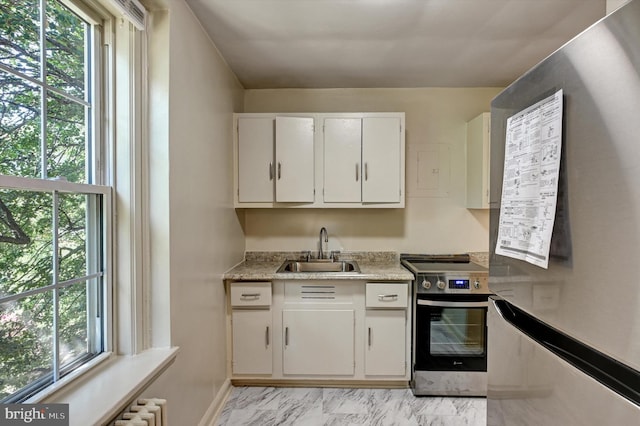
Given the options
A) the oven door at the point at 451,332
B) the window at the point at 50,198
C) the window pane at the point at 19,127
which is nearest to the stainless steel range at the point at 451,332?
the oven door at the point at 451,332

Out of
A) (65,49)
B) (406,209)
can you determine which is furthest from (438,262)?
(65,49)

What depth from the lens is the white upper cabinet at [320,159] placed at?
2.64m

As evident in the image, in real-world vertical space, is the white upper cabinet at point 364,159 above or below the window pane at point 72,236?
above

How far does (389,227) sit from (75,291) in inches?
93.5

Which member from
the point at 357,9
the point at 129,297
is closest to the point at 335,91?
the point at 357,9

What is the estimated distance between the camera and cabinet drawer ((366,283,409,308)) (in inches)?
94.1

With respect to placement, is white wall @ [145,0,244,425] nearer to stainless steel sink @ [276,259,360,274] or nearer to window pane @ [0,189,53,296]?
window pane @ [0,189,53,296]

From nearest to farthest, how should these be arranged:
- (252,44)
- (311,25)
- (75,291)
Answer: (75,291) → (311,25) → (252,44)

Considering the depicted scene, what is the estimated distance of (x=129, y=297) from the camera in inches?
54.6

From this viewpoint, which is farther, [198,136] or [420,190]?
[420,190]

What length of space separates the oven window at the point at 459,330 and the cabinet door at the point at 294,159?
52.8 inches

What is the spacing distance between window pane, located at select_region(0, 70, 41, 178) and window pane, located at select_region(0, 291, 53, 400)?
1.32ft

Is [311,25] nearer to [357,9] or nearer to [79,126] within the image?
[357,9]

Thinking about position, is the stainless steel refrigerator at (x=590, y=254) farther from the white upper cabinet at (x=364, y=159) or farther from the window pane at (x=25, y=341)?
the white upper cabinet at (x=364, y=159)
